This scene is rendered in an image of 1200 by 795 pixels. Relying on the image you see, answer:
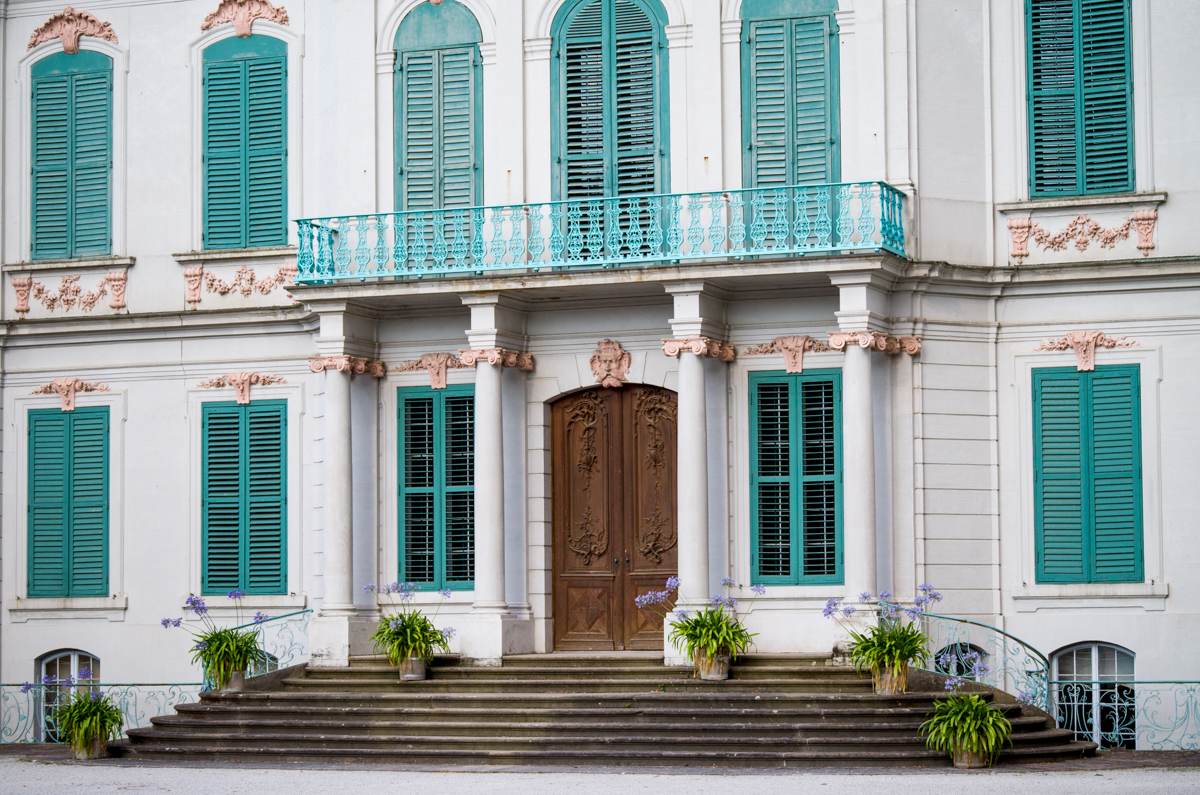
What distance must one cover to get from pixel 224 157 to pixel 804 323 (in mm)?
7391

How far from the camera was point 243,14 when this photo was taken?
20781 mm

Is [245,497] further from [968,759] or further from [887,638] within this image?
[968,759]

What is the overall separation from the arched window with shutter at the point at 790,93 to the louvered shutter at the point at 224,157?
621cm

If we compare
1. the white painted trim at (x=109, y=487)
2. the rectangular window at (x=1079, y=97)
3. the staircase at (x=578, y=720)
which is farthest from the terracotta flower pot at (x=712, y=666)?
the white painted trim at (x=109, y=487)

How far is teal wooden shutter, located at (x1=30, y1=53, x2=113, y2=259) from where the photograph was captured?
21.2 meters

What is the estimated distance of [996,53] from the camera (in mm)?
18719

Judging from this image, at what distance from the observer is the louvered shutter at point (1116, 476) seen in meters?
→ 18.0

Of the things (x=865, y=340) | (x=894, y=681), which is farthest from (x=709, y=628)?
(x=865, y=340)

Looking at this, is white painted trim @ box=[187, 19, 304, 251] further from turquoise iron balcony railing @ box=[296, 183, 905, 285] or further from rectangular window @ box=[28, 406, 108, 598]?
rectangular window @ box=[28, 406, 108, 598]

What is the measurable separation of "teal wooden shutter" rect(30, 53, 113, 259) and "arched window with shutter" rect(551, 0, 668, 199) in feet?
19.6

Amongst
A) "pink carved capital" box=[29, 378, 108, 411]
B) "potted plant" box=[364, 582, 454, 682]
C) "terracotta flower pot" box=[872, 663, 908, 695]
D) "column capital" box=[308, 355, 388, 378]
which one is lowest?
"terracotta flower pot" box=[872, 663, 908, 695]

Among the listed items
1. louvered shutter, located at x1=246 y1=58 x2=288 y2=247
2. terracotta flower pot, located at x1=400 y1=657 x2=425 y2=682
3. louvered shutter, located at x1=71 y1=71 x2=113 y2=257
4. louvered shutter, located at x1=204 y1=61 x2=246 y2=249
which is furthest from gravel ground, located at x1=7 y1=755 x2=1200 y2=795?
louvered shutter, located at x1=71 y1=71 x2=113 y2=257

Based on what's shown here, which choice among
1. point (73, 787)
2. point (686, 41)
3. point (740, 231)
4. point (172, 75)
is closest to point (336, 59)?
point (172, 75)

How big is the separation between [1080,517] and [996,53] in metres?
5.09
